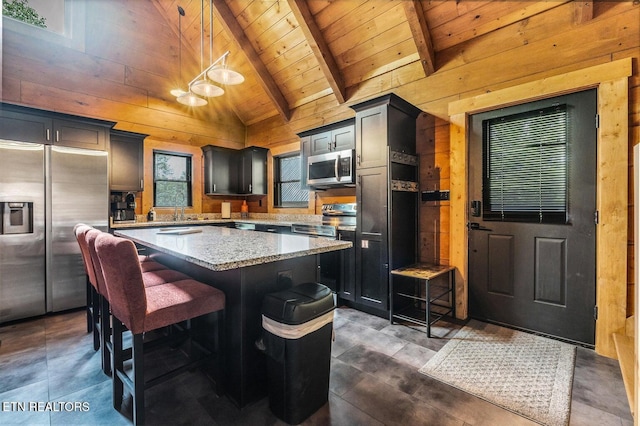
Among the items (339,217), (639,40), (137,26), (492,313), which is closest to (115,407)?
(339,217)

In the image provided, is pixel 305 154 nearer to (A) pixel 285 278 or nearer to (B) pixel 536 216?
(A) pixel 285 278

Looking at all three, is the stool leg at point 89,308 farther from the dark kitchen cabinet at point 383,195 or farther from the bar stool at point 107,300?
the dark kitchen cabinet at point 383,195

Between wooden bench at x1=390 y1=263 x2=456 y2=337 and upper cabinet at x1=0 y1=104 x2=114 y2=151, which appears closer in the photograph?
wooden bench at x1=390 y1=263 x2=456 y2=337

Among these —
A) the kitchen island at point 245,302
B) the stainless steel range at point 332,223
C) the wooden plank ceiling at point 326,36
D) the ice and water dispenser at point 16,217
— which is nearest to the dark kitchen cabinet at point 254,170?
the wooden plank ceiling at point 326,36

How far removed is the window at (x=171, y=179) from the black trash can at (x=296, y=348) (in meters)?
4.16

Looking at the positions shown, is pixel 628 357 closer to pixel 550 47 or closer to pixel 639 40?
pixel 639 40

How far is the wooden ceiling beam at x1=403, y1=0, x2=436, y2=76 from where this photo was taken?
284cm

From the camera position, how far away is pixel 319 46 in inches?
145

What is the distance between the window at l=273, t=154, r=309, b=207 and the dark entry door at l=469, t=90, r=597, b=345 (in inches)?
109

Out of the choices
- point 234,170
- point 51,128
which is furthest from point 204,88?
point 234,170

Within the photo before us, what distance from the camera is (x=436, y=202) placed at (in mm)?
3301

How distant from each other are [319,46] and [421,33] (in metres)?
1.27

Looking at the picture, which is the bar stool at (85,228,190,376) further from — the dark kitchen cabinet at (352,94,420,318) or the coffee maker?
the coffee maker

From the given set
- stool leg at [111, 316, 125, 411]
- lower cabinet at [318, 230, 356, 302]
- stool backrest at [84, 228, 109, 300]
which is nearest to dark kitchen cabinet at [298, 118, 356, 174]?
lower cabinet at [318, 230, 356, 302]
